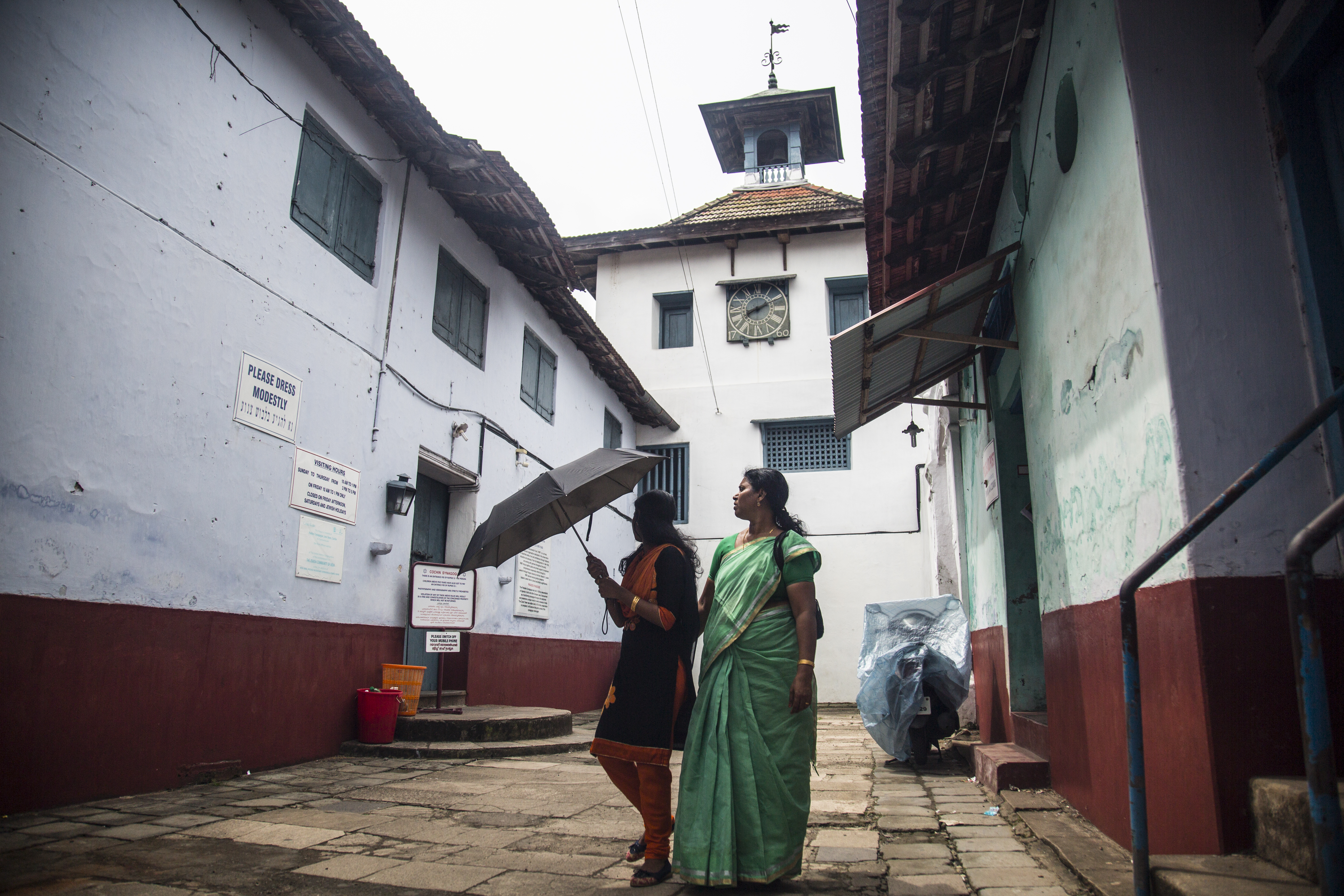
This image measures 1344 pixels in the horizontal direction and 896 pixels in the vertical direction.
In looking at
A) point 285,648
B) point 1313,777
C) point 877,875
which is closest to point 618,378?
point 285,648

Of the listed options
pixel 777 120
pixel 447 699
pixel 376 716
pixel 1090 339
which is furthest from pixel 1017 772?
pixel 777 120

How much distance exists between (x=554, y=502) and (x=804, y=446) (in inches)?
458

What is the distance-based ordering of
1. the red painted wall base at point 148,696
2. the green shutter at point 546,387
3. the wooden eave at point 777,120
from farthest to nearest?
the wooden eave at point 777,120 → the green shutter at point 546,387 → the red painted wall base at point 148,696

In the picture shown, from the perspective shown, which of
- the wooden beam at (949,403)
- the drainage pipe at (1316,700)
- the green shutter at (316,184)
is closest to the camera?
the drainage pipe at (1316,700)

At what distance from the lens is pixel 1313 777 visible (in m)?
1.69

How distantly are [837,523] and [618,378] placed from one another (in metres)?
4.38

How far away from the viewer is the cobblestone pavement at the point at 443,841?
10.2 ft

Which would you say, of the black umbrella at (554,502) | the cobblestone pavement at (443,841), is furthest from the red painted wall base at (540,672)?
the black umbrella at (554,502)

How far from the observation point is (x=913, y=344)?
21.7ft

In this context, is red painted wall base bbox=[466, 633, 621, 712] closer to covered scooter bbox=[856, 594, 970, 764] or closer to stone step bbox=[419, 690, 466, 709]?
stone step bbox=[419, 690, 466, 709]

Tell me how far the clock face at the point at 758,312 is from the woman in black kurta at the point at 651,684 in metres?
12.2

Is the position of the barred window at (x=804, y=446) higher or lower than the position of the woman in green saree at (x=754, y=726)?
higher

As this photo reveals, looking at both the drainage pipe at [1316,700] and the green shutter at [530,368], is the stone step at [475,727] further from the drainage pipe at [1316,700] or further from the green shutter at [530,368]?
the drainage pipe at [1316,700]

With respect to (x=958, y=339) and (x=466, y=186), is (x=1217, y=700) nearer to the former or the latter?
(x=958, y=339)
